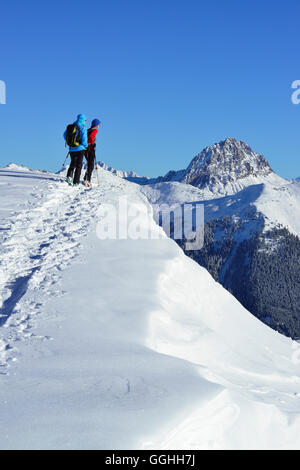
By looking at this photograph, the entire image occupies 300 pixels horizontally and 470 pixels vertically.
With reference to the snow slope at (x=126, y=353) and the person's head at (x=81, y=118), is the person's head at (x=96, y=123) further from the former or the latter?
the snow slope at (x=126, y=353)

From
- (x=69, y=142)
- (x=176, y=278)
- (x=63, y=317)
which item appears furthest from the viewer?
(x=69, y=142)

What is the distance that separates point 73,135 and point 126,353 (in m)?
15.5

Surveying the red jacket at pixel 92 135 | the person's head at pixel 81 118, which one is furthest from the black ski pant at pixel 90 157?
the person's head at pixel 81 118

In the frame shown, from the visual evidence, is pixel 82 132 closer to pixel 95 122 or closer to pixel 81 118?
pixel 81 118

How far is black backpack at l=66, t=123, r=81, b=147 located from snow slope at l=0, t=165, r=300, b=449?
6.63m

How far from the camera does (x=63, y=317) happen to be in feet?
26.4

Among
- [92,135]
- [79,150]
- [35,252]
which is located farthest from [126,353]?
[92,135]

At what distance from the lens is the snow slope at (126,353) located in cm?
489

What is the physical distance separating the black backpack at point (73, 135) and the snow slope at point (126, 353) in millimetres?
6634

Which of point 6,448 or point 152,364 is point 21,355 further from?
point 6,448

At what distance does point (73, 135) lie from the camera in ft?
67.9

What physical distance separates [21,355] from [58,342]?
61 centimetres

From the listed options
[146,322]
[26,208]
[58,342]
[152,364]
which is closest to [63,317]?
[58,342]

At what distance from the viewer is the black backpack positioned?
67.8ft
